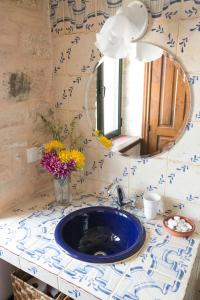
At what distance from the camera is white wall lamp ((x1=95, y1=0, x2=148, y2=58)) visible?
1.07m

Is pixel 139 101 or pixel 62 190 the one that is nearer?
pixel 139 101

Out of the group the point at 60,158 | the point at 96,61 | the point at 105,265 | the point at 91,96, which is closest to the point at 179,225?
the point at 105,265

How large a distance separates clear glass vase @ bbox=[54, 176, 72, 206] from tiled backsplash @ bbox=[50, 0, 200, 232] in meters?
0.16

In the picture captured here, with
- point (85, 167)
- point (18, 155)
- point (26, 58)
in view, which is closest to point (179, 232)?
point (85, 167)

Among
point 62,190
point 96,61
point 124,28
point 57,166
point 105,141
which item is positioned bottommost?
point 62,190

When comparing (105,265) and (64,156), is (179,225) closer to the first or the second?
(105,265)

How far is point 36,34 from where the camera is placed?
1328 mm

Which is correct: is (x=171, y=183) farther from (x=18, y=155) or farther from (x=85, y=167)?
(x=18, y=155)

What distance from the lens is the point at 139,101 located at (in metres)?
1.24

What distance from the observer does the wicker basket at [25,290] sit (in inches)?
41.8

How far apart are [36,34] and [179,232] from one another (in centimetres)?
123

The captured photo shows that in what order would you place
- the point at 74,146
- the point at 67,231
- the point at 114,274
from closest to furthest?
the point at 114,274
the point at 67,231
the point at 74,146

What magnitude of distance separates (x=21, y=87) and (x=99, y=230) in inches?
34.2

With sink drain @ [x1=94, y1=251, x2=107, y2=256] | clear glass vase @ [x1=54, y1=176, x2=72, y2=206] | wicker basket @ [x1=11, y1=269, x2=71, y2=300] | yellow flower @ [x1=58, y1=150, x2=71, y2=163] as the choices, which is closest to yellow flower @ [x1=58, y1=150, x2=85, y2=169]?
yellow flower @ [x1=58, y1=150, x2=71, y2=163]
